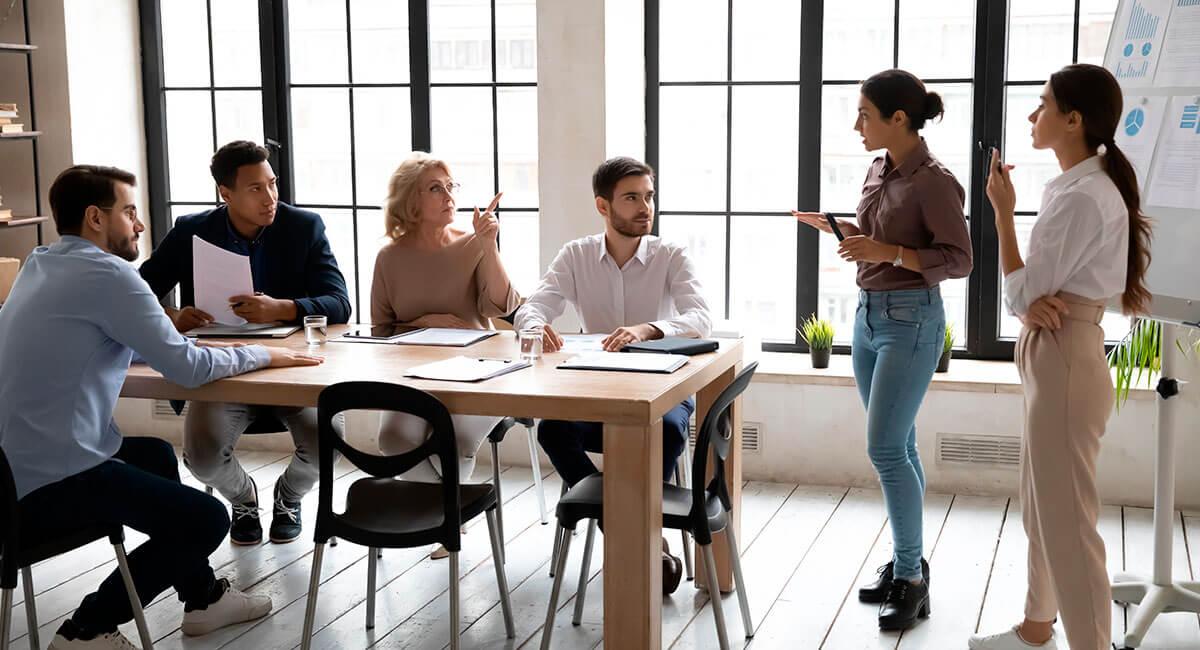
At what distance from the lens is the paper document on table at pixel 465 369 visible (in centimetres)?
290

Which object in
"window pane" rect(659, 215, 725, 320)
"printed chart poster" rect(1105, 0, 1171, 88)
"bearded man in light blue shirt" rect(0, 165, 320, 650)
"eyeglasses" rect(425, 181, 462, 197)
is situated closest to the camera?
"bearded man in light blue shirt" rect(0, 165, 320, 650)

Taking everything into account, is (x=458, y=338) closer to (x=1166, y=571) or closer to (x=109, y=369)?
(x=109, y=369)

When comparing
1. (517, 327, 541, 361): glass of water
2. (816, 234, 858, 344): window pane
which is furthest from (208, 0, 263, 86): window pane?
(517, 327, 541, 361): glass of water

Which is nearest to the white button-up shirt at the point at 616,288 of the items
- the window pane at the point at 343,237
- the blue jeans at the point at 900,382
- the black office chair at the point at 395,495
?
the blue jeans at the point at 900,382

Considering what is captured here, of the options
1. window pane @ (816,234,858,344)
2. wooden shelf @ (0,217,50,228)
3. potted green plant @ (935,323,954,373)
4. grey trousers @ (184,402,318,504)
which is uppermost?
wooden shelf @ (0,217,50,228)

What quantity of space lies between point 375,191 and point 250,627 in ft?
7.95

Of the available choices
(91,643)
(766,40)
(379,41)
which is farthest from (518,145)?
(91,643)

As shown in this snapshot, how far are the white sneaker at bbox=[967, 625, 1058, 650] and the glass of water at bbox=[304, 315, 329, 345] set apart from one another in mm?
1995

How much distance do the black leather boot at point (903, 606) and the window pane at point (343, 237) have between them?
289 centimetres

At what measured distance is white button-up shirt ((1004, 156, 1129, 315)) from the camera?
2600 millimetres

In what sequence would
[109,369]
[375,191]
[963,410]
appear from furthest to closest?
[375,191] < [963,410] < [109,369]

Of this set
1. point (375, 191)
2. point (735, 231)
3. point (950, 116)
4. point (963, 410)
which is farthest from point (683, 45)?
point (963, 410)

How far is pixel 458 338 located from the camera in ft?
11.6

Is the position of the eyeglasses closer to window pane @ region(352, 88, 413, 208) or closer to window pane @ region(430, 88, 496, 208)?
window pane @ region(430, 88, 496, 208)
